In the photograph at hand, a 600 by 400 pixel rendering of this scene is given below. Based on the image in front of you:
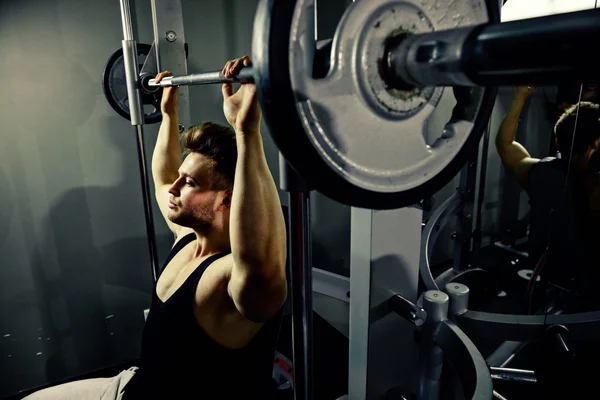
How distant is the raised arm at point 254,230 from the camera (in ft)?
2.46

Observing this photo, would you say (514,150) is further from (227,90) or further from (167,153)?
(227,90)

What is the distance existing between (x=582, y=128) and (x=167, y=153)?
1860 millimetres

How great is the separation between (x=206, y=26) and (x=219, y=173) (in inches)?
53.3

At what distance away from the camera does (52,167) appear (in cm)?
199

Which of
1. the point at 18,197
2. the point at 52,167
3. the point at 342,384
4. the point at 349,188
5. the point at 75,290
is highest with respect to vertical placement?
the point at 349,188

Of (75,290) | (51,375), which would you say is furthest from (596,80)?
(51,375)

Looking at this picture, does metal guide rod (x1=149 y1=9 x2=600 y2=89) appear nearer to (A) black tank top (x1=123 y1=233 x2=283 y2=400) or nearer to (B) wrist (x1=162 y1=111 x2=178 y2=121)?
(A) black tank top (x1=123 y1=233 x2=283 y2=400)

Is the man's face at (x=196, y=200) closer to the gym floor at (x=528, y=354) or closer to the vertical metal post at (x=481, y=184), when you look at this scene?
the gym floor at (x=528, y=354)

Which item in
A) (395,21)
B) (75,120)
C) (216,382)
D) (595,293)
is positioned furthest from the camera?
(75,120)

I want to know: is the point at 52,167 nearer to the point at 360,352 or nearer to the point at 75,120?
the point at 75,120

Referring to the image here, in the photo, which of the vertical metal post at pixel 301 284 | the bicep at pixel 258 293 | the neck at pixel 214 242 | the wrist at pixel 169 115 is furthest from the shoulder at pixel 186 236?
the vertical metal post at pixel 301 284

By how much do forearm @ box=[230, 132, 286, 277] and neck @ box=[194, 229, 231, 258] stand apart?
0.38 meters

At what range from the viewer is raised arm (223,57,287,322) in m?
0.75

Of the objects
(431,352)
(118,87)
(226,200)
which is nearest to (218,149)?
(226,200)
